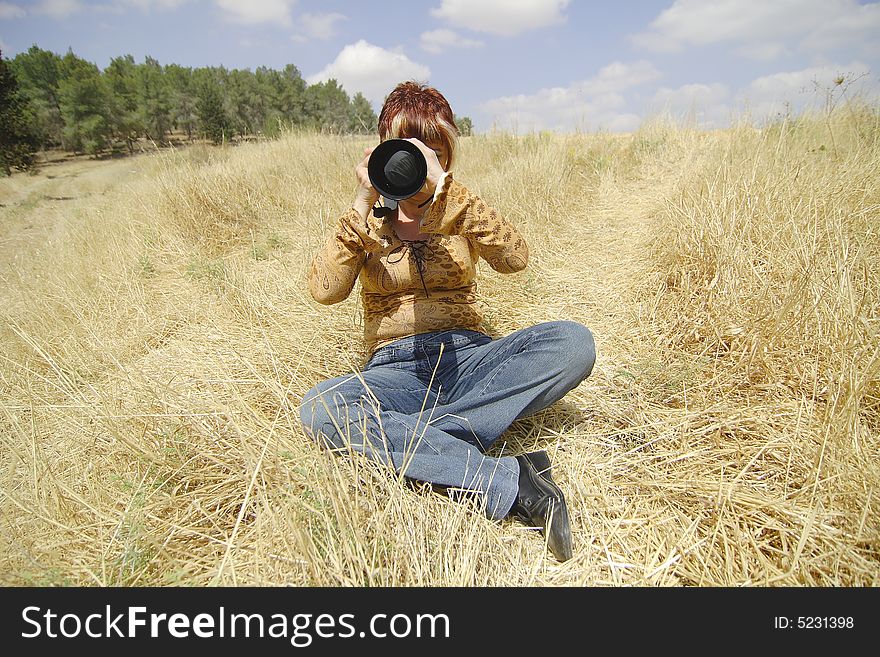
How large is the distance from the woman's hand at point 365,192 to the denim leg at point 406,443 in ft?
1.70

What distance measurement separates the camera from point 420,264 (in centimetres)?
142

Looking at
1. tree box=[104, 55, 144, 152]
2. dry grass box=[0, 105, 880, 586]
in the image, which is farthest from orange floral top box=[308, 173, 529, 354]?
tree box=[104, 55, 144, 152]

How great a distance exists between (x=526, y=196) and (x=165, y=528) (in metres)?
3.54

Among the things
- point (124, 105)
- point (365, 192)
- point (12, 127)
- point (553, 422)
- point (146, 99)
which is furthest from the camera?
point (146, 99)

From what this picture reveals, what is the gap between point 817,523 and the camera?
0.97m

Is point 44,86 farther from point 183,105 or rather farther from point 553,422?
point 553,422

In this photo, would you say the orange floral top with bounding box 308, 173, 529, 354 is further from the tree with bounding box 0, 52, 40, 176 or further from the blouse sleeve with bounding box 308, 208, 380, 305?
the tree with bounding box 0, 52, 40, 176

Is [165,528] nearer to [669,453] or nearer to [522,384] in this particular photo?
[522,384]

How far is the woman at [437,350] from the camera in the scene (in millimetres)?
1133

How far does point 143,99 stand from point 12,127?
2217cm

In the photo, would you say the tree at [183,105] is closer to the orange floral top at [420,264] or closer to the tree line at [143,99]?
the tree line at [143,99]

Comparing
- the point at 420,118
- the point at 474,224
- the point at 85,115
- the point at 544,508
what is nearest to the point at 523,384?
the point at 544,508

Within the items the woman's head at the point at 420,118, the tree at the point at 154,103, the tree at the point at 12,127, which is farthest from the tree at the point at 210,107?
the woman's head at the point at 420,118
